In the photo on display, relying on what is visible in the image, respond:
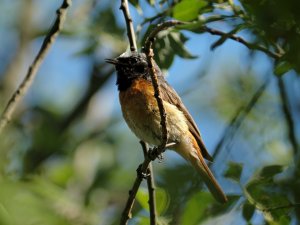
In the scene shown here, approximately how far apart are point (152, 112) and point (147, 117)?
0.06 metres

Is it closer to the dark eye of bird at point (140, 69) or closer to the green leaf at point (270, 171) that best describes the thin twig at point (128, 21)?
the green leaf at point (270, 171)

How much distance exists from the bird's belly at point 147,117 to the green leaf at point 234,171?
1.90m

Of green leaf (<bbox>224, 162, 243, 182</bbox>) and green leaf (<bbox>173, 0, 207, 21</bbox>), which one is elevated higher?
green leaf (<bbox>173, 0, 207, 21</bbox>)

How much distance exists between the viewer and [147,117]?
4582 mm

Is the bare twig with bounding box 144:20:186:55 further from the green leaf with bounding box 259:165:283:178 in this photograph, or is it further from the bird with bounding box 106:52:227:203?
the bird with bounding box 106:52:227:203

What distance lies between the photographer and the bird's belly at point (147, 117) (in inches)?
180

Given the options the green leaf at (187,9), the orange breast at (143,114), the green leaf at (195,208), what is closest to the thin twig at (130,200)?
the green leaf at (195,208)

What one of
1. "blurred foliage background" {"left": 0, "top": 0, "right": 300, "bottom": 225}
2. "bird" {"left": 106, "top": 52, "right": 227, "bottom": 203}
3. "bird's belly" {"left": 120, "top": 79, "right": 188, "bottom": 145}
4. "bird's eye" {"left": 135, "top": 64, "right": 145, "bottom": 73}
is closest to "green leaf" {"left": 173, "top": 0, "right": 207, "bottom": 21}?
"blurred foliage background" {"left": 0, "top": 0, "right": 300, "bottom": 225}

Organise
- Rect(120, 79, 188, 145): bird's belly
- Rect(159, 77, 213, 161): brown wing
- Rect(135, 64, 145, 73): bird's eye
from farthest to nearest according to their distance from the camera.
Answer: Rect(135, 64, 145, 73): bird's eye → Rect(159, 77, 213, 161): brown wing → Rect(120, 79, 188, 145): bird's belly

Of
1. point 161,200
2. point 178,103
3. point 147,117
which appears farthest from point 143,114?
point 161,200

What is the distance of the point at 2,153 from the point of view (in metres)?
1.95

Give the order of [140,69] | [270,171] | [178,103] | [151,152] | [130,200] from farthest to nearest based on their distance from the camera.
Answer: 1. [140,69]
2. [178,103]
3. [151,152]
4. [130,200]
5. [270,171]

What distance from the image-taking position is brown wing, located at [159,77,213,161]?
4754 mm

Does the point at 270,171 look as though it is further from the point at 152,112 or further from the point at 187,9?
the point at 152,112
